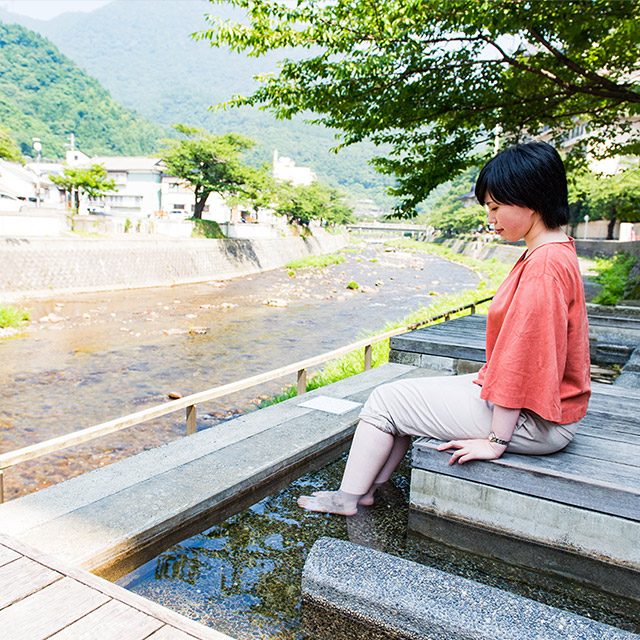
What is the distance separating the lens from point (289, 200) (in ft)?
154

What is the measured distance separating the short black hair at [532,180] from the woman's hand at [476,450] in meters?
0.77

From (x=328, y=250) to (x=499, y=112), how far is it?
45.4 metres

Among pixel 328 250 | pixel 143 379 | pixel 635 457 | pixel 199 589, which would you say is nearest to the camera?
pixel 199 589

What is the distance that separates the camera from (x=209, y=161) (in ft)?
96.4

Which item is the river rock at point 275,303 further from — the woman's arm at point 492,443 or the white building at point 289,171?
the white building at point 289,171

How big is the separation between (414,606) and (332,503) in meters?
0.88

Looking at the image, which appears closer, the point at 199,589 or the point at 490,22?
the point at 199,589

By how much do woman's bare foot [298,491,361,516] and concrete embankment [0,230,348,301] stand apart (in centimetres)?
1689

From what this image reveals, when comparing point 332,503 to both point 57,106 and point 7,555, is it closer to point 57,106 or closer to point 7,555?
point 7,555

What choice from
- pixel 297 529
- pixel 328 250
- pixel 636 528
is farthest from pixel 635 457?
pixel 328 250

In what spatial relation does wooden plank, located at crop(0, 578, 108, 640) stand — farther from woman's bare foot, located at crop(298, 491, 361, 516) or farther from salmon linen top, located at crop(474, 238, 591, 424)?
salmon linen top, located at crop(474, 238, 591, 424)

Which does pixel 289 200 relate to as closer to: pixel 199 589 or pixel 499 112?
pixel 499 112

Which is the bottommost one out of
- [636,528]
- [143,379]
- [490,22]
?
[143,379]

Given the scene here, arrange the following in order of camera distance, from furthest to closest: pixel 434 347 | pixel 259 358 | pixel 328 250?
pixel 328 250 < pixel 259 358 < pixel 434 347
